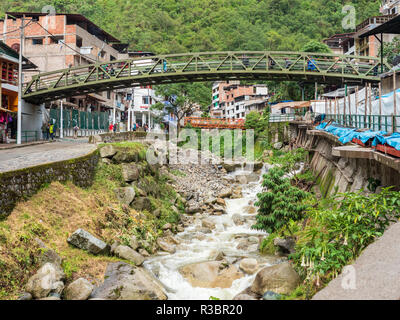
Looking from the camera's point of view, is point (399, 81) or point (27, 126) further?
point (27, 126)

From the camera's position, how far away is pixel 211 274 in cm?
1276

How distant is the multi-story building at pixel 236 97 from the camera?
64.1 m

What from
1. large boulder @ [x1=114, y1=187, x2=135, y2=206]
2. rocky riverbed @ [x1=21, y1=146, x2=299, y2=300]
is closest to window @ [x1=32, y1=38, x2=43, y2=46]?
rocky riverbed @ [x1=21, y1=146, x2=299, y2=300]

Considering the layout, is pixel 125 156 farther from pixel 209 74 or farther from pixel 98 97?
pixel 98 97

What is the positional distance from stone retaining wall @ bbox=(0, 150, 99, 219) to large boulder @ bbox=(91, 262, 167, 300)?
12.7ft

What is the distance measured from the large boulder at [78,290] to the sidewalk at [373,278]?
20.2 feet

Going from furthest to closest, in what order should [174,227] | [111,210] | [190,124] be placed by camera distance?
[190,124] → [174,227] → [111,210]

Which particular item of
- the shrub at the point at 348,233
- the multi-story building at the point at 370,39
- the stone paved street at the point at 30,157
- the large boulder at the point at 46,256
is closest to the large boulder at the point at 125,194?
the stone paved street at the point at 30,157

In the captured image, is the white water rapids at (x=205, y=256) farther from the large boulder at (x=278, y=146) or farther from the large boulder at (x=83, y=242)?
the large boulder at (x=278, y=146)

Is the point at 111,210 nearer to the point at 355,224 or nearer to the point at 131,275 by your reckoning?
the point at 131,275

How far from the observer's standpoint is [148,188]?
2123 centimetres

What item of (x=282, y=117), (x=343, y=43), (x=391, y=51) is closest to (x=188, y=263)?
(x=282, y=117)
